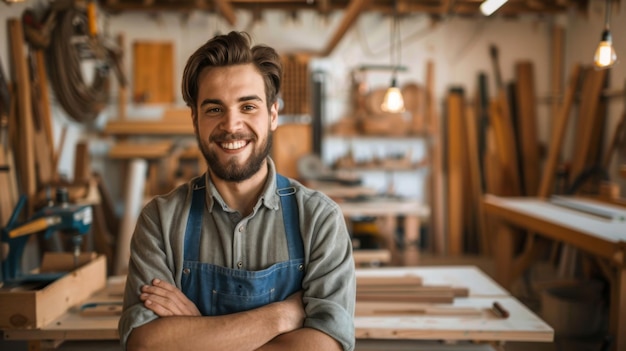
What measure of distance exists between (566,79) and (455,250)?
2.57 meters

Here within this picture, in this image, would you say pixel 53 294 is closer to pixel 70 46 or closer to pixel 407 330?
pixel 407 330

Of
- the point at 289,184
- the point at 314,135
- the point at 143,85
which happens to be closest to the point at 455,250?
the point at 314,135

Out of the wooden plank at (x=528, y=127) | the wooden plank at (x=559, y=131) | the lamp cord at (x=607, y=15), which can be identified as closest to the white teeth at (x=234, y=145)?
the lamp cord at (x=607, y=15)

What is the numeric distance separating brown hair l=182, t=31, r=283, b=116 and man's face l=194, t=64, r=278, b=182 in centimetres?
2

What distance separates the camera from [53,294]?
2.02m

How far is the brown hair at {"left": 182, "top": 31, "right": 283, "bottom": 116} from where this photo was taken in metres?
1.63

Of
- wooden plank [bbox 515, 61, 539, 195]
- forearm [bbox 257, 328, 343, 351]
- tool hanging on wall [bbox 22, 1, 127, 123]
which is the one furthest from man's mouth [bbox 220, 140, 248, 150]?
wooden plank [bbox 515, 61, 539, 195]

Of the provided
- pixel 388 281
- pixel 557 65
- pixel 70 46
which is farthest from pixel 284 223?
pixel 557 65

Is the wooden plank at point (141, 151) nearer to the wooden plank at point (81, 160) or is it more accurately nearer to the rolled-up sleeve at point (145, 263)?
the wooden plank at point (81, 160)

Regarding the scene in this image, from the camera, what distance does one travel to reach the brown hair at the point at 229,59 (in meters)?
1.63

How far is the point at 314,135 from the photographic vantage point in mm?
6465

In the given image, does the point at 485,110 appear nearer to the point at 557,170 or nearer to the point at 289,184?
the point at 557,170

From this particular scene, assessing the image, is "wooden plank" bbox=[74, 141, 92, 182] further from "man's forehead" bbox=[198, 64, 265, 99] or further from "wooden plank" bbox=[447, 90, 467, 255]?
"wooden plank" bbox=[447, 90, 467, 255]

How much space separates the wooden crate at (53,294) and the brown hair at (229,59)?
3.19 feet
